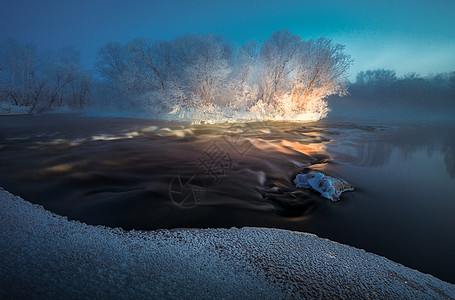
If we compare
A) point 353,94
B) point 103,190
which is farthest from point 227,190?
point 353,94

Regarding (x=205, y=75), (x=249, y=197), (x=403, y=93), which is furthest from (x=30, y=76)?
(x=403, y=93)

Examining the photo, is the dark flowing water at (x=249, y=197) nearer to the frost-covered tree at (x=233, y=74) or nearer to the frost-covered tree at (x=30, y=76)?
the frost-covered tree at (x=233, y=74)

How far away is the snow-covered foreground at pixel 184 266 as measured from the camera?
3.02ft

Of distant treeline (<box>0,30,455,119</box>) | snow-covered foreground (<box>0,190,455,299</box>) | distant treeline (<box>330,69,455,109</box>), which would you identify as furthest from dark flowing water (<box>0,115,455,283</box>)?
distant treeline (<box>330,69,455,109</box>)

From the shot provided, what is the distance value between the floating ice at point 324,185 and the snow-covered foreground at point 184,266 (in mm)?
1379

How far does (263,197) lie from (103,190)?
7.58ft

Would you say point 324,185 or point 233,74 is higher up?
point 233,74

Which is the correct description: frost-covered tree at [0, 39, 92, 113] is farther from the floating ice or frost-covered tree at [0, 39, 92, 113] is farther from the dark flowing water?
the floating ice

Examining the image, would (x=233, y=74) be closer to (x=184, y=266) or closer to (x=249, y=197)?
(x=249, y=197)

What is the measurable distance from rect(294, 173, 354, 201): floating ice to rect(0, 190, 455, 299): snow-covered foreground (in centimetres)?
138

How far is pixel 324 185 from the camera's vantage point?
9.86ft

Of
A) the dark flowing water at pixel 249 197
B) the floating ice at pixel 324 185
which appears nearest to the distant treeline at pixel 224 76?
the dark flowing water at pixel 249 197

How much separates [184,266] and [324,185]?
258cm

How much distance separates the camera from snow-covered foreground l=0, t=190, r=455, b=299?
0.92 metres
